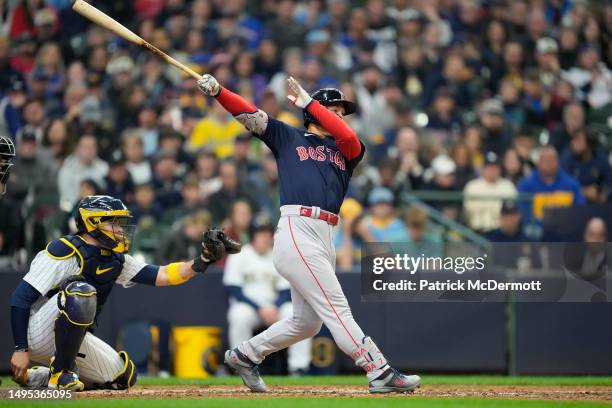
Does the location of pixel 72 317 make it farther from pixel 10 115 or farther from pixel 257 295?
pixel 10 115

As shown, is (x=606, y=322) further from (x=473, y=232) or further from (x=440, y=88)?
(x=440, y=88)

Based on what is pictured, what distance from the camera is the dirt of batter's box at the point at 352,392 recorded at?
23.6 ft

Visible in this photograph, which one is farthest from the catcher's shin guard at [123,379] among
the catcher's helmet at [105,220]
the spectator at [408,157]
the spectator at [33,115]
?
the spectator at [33,115]

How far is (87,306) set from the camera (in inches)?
265

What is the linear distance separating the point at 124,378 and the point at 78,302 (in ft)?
3.10

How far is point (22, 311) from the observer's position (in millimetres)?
6777

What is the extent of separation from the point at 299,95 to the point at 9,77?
7261 mm

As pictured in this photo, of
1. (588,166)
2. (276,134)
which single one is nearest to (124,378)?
(276,134)

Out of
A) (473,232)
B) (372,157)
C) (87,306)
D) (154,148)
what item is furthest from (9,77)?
(87,306)

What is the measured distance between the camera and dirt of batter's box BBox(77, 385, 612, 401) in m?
7.18

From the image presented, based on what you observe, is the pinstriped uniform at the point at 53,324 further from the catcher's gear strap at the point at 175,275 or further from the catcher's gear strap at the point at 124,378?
the catcher's gear strap at the point at 175,275

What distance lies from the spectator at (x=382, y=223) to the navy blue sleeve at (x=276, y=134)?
3.95m

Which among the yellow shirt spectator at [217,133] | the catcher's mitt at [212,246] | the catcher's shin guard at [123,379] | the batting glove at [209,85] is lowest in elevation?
the catcher's shin guard at [123,379]

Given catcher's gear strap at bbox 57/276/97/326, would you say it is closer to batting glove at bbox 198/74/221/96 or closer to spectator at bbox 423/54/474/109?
batting glove at bbox 198/74/221/96
